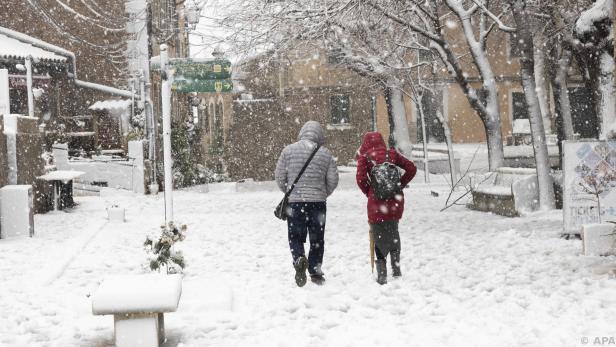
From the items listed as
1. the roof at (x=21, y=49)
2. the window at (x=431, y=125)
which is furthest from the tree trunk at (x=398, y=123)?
the window at (x=431, y=125)

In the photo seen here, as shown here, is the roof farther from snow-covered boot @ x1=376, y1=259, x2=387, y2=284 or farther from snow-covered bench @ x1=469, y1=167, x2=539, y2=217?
snow-covered boot @ x1=376, y1=259, x2=387, y2=284

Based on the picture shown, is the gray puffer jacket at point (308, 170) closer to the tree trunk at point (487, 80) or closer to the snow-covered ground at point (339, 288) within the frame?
the snow-covered ground at point (339, 288)

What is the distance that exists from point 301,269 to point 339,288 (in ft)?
1.48

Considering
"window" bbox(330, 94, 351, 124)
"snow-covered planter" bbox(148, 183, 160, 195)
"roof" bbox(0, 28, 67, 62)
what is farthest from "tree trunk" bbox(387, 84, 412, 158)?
"window" bbox(330, 94, 351, 124)

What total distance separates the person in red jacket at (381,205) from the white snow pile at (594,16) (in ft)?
17.0

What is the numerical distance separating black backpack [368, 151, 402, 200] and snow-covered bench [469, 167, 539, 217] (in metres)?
6.72

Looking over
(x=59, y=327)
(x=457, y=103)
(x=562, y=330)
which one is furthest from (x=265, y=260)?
(x=457, y=103)

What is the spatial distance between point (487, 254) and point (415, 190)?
11754 millimetres

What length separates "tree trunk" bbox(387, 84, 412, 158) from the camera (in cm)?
2402

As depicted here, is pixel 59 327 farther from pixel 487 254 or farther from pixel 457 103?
pixel 457 103

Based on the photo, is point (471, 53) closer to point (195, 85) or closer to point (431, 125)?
point (195, 85)

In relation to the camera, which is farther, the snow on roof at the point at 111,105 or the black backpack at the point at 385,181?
the snow on roof at the point at 111,105

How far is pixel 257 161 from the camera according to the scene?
3550 cm

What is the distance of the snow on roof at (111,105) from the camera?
28.5 m
